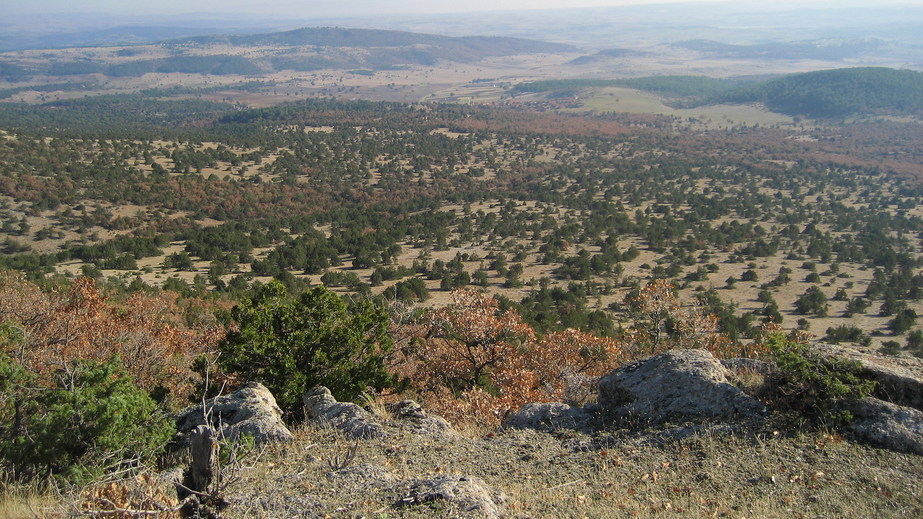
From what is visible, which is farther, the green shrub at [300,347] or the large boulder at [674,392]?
the green shrub at [300,347]

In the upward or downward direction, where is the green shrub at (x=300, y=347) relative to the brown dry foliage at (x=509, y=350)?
upward

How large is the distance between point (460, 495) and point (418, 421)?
3099mm

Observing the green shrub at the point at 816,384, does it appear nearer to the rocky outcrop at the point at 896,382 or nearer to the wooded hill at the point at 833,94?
the rocky outcrop at the point at 896,382

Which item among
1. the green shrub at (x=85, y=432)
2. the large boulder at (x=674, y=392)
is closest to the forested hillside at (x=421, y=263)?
the green shrub at (x=85, y=432)

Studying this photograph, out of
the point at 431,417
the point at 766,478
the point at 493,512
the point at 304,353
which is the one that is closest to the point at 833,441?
the point at 766,478

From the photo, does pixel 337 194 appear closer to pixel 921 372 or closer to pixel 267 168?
pixel 267 168

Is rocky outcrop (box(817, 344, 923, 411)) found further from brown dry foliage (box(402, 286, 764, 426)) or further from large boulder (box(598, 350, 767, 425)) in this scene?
brown dry foliage (box(402, 286, 764, 426))

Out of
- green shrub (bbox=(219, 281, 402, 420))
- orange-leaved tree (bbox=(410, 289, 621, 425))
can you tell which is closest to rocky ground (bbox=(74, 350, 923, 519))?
green shrub (bbox=(219, 281, 402, 420))

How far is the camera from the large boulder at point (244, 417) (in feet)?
25.9

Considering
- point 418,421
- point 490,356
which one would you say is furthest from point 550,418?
point 490,356

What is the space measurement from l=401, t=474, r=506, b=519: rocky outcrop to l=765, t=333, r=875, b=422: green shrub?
4623 millimetres

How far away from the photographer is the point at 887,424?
7.14 metres

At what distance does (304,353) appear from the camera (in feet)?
37.7

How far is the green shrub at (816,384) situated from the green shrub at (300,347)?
7.19 meters
